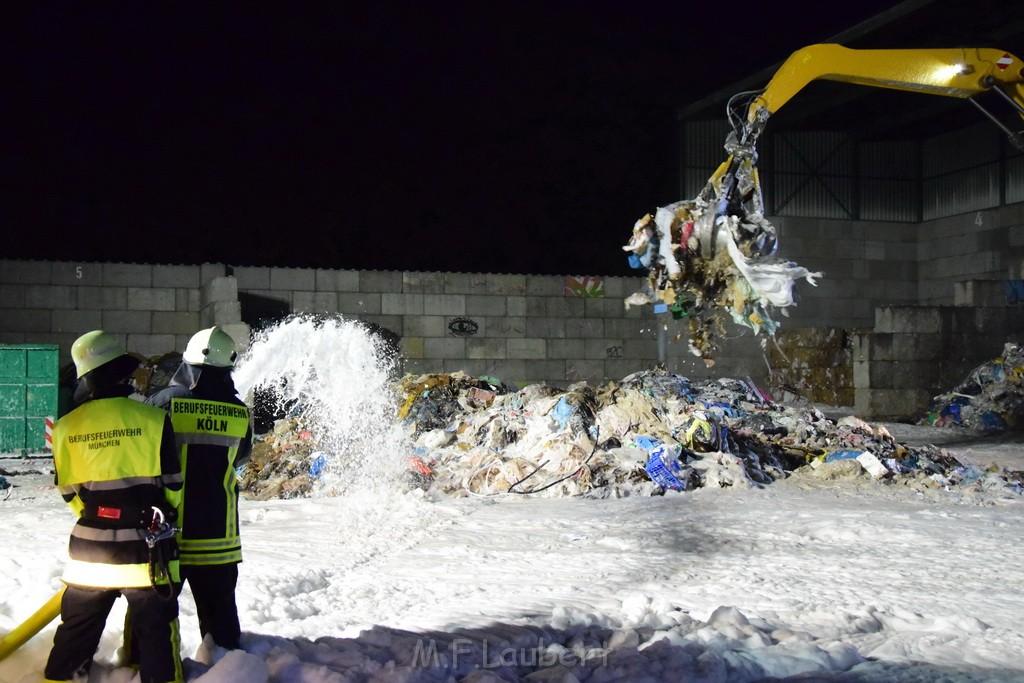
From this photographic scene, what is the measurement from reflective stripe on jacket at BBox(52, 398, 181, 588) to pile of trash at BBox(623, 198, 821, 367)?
596 centimetres

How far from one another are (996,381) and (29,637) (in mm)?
17282

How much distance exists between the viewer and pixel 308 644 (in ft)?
13.8

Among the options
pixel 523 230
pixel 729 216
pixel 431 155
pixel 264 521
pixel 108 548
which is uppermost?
pixel 431 155

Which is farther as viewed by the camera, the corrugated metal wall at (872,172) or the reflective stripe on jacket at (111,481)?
the corrugated metal wall at (872,172)

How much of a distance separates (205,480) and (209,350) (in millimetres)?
559

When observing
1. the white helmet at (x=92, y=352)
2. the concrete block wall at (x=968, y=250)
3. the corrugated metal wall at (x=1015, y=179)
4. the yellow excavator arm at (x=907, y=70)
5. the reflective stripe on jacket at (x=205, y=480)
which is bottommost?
the reflective stripe on jacket at (x=205, y=480)

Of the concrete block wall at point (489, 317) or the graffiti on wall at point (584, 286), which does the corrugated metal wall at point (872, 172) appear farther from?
the concrete block wall at point (489, 317)

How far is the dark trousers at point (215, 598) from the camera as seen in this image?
3.96 meters

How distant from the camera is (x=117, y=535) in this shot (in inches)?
137

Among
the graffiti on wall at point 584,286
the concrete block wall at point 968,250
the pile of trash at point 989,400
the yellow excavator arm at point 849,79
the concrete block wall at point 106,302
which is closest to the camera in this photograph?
the yellow excavator arm at point 849,79

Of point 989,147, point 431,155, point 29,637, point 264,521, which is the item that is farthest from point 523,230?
point 29,637

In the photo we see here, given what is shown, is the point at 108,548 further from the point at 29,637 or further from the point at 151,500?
the point at 29,637

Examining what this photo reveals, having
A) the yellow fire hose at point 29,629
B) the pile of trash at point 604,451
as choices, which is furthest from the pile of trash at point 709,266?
the yellow fire hose at point 29,629

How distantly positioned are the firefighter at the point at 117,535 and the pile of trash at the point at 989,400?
16339mm
